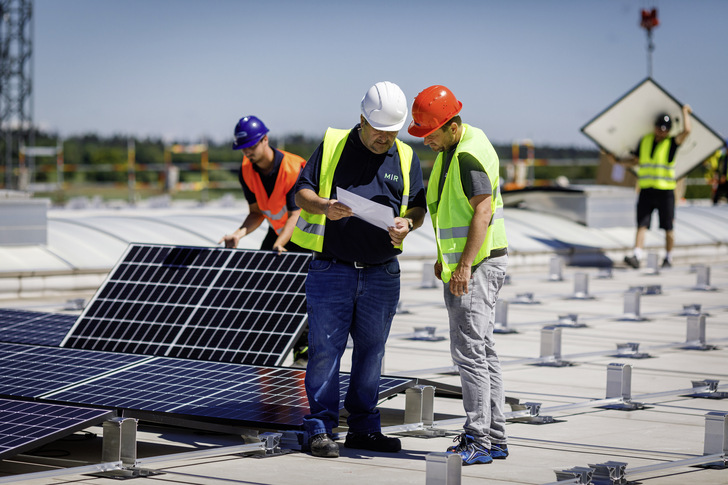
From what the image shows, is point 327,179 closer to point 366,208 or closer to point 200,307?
point 366,208

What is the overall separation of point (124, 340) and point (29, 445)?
8.51 ft

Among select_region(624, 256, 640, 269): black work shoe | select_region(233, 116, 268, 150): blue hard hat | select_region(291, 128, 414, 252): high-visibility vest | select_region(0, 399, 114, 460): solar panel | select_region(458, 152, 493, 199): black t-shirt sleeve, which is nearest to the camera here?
select_region(0, 399, 114, 460): solar panel

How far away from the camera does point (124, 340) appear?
7.80m

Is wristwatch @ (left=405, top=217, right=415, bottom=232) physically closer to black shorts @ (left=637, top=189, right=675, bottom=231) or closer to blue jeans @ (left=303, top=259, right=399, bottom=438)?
blue jeans @ (left=303, top=259, right=399, bottom=438)

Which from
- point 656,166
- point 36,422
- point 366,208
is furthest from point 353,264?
point 656,166

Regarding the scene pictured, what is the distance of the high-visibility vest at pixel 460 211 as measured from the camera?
18.4 ft

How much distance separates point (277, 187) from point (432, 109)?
293 centimetres

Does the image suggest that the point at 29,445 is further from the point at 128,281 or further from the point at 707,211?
the point at 707,211

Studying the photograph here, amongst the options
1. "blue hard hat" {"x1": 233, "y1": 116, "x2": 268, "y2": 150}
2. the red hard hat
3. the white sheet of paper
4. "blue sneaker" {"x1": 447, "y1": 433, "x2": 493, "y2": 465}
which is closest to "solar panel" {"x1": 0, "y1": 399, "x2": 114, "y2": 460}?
the white sheet of paper

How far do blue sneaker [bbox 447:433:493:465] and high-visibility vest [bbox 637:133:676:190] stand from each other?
12.4 meters

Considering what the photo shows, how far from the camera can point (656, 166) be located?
1725 cm

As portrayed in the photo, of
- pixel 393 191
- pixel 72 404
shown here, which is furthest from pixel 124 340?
pixel 393 191

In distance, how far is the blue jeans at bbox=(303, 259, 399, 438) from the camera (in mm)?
5887

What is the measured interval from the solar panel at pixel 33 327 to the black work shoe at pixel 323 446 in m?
2.93
